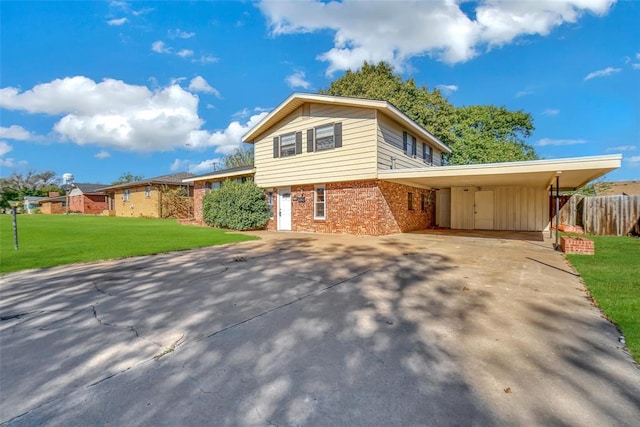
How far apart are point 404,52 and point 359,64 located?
15.1 ft

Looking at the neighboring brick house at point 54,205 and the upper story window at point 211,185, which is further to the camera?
the neighboring brick house at point 54,205

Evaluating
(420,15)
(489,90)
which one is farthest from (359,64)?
(420,15)

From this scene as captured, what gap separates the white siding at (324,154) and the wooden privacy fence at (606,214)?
1069 cm

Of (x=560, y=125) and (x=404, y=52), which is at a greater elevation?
(x=404, y=52)

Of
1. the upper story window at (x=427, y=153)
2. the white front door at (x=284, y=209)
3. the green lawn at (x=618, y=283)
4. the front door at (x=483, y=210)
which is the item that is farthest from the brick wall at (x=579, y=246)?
the white front door at (x=284, y=209)

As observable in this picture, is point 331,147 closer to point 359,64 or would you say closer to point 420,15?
point 420,15

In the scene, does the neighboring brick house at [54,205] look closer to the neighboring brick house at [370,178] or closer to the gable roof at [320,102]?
the neighboring brick house at [370,178]

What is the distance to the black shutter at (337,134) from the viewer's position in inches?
482

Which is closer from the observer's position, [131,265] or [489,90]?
[131,265]

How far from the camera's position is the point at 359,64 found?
26.6 metres

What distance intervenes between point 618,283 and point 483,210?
1131cm

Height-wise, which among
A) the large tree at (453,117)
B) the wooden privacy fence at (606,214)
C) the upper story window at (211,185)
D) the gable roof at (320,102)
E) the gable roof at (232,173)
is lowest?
the wooden privacy fence at (606,214)

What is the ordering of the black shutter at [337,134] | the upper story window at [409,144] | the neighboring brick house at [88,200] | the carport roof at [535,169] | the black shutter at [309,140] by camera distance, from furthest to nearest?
the neighboring brick house at [88,200] < the upper story window at [409,144] < the black shutter at [309,140] < the black shutter at [337,134] < the carport roof at [535,169]

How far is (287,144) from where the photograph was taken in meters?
14.3
